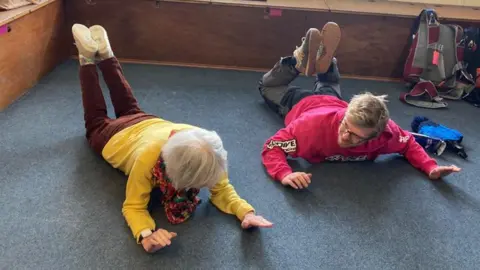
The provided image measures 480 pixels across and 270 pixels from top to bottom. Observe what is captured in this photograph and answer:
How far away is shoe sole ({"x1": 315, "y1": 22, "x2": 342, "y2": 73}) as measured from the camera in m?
1.95

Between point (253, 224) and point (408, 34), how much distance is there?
6.14 feet

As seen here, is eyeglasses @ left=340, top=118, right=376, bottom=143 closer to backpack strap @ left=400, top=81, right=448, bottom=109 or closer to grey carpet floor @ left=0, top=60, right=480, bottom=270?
grey carpet floor @ left=0, top=60, right=480, bottom=270

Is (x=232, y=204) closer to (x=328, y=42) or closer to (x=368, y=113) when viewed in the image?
(x=368, y=113)

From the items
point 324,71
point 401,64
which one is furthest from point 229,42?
point 401,64

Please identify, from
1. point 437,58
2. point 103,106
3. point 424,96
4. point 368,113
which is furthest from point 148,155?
point 437,58

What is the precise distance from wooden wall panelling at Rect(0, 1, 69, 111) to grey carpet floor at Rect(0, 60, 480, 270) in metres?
0.10

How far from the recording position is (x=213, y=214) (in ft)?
4.66

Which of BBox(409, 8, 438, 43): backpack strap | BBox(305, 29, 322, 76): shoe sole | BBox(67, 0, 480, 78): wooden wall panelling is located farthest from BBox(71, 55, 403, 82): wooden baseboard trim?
BBox(305, 29, 322, 76): shoe sole

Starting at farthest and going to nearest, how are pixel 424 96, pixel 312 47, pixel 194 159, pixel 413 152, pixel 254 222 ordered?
pixel 424 96
pixel 312 47
pixel 413 152
pixel 254 222
pixel 194 159

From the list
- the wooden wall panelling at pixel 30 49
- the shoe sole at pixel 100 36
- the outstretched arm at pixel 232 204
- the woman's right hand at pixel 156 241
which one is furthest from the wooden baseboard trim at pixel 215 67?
the woman's right hand at pixel 156 241

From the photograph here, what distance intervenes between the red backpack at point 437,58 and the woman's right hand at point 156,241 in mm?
1836

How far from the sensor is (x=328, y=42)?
1.96 meters

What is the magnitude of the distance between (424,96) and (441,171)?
0.90m

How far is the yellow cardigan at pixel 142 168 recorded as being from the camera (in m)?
1.27
